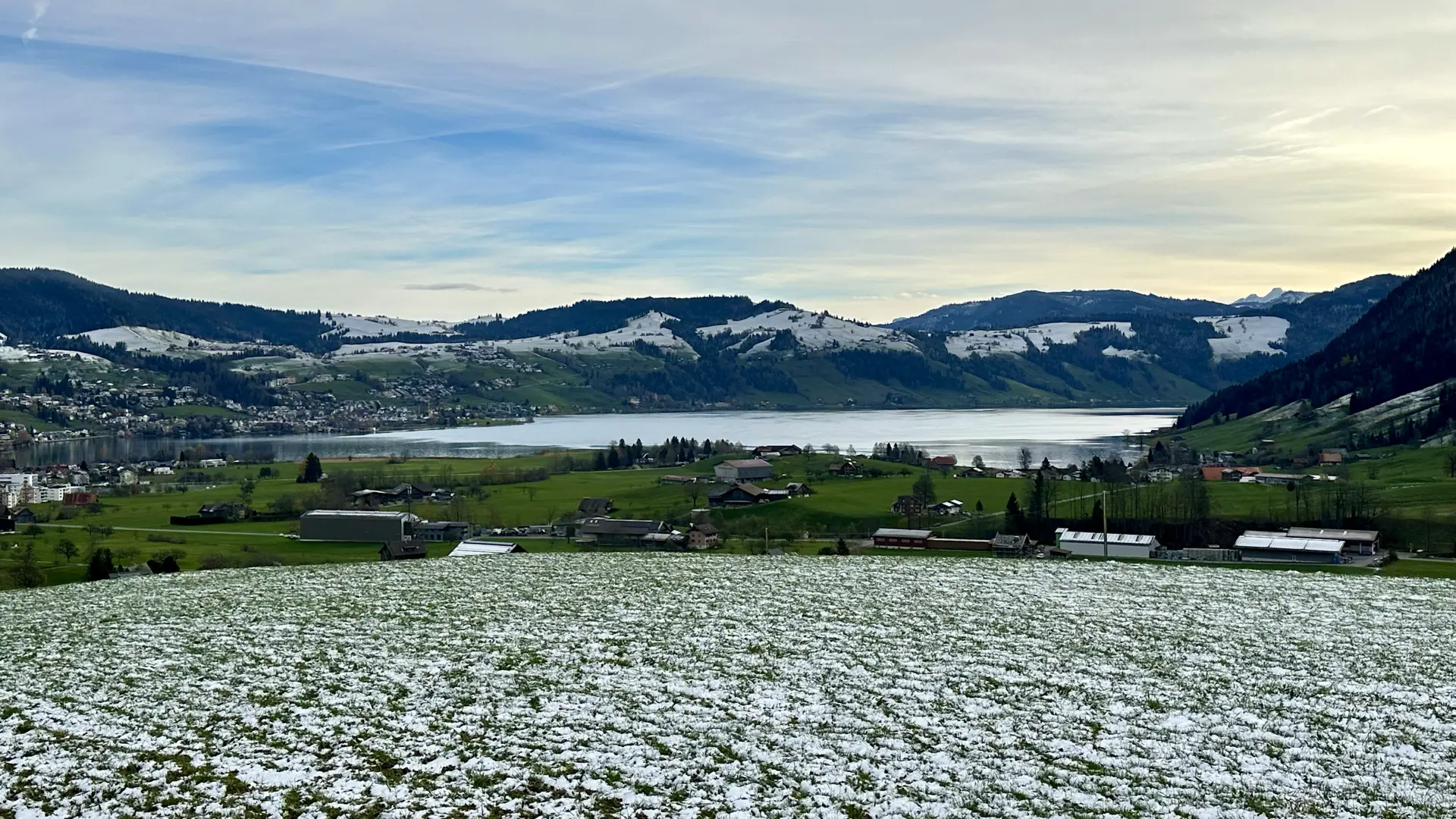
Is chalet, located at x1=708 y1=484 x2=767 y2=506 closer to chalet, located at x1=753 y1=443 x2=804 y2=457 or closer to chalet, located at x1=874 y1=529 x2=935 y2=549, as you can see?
chalet, located at x1=874 y1=529 x2=935 y2=549

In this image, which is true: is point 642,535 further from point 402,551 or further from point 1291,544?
point 1291,544

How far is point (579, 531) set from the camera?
7488 cm

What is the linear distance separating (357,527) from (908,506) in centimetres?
3971

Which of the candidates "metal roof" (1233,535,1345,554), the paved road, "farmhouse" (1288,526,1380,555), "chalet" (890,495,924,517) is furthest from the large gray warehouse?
"farmhouse" (1288,526,1380,555)

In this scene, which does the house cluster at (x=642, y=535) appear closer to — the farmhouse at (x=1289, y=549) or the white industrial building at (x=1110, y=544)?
the white industrial building at (x=1110, y=544)

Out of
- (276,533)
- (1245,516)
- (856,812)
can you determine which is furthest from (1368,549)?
(276,533)

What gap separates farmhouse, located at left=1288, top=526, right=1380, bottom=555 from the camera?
212 ft

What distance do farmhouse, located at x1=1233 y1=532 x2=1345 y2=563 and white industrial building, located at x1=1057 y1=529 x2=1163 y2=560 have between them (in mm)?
5059

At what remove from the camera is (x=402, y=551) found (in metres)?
62.9

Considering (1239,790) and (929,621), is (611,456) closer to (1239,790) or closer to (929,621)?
(929,621)

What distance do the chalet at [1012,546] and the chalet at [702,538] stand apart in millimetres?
17135

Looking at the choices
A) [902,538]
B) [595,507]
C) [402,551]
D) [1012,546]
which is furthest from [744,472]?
[402,551]

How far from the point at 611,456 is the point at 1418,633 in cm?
11045

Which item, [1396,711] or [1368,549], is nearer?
[1396,711]
